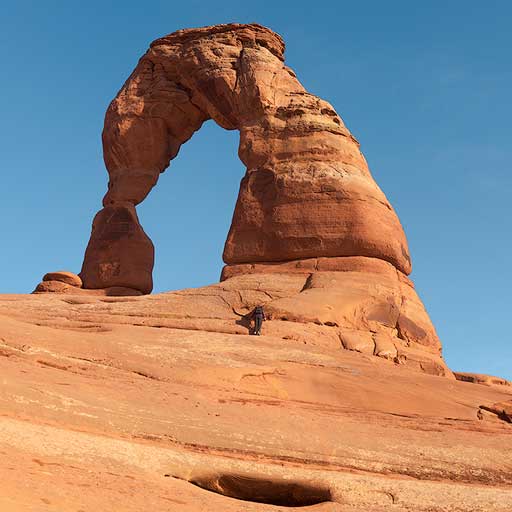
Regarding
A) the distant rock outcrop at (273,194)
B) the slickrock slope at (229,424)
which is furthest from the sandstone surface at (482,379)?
the slickrock slope at (229,424)

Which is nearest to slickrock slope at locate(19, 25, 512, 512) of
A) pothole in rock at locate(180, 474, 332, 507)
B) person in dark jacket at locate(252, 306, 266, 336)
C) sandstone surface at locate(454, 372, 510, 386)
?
pothole in rock at locate(180, 474, 332, 507)

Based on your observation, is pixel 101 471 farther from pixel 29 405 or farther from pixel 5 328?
pixel 5 328

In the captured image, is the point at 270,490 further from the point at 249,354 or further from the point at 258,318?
the point at 258,318

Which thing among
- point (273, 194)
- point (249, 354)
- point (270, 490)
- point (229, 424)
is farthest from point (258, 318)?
point (270, 490)

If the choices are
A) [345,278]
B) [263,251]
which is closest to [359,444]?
[345,278]

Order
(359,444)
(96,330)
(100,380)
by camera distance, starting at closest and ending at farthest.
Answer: (359,444) → (100,380) → (96,330)

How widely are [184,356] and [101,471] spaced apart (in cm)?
613

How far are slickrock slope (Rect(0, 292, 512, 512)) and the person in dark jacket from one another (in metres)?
0.33

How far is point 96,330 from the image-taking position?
1619 centimetres

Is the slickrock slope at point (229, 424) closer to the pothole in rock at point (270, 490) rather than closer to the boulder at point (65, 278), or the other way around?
the pothole in rock at point (270, 490)

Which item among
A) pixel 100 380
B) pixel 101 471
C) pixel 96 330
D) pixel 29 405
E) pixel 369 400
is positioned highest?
pixel 96 330

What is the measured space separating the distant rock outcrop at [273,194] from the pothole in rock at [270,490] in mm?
8099

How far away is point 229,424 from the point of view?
11023 millimetres

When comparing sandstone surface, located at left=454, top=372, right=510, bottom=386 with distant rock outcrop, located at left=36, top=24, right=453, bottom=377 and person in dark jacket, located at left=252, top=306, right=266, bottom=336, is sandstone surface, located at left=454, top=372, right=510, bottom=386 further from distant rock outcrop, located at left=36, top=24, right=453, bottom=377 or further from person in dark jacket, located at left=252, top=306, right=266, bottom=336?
person in dark jacket, located at left=252, top=306, right=266, bottom=336
